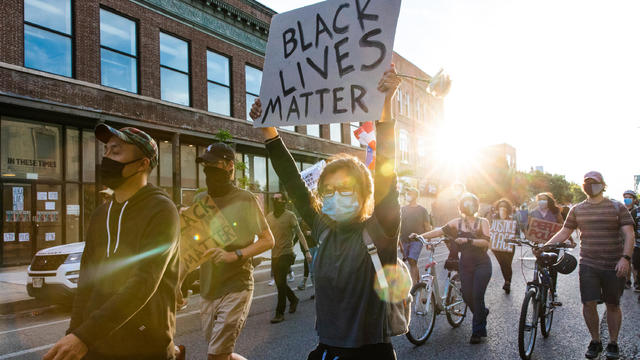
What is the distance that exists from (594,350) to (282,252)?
461cm

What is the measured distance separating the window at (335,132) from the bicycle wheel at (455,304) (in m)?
22.4

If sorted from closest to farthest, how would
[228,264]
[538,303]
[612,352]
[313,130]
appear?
[228,264] → [612,352] → [538,303] → [313,130]

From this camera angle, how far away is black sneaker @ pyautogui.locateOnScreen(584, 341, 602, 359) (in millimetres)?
5176

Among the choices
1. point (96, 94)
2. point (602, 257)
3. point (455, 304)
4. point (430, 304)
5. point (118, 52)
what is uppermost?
point (118, 52)

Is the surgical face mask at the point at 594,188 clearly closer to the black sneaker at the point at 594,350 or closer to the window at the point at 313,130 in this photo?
the black sneaker at the point at 594,350

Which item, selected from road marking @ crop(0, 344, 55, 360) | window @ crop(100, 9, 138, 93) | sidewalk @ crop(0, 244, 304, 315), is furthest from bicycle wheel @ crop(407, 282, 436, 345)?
window @ crop(100, 9, 138, 93)

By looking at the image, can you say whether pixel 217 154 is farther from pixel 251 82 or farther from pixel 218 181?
pixel 251 82

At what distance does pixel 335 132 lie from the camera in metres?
29.3

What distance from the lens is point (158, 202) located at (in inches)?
89.4

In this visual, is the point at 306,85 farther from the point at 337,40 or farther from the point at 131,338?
the point at 131,338

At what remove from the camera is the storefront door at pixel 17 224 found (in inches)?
521

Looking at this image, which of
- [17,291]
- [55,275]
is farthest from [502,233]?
[17,291]

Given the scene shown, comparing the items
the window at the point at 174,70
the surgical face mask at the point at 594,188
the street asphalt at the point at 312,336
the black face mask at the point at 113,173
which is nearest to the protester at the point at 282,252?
the street asphalt at the point at 312,336

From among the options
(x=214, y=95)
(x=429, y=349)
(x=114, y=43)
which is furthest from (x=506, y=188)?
(x=429, y=349)
